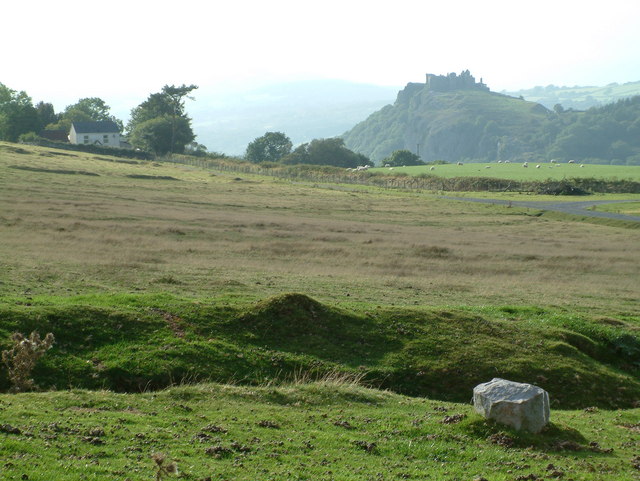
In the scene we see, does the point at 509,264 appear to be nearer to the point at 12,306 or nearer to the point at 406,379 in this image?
the point at 406,379

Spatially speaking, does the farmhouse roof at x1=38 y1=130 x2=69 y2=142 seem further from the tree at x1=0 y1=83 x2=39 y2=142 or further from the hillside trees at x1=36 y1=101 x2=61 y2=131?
the hillside trees at x1=36 y1=101 x2=61 y2=131

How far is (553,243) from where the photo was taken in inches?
2195

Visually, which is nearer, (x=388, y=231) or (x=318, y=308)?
(x=318, y=308)

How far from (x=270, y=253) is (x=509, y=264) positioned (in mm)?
14003

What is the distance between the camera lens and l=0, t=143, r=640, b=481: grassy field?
11.4m

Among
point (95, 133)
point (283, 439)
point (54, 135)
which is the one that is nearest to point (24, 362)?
point (283, 439)

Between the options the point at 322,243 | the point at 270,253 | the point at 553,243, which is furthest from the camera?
the point at 553,243

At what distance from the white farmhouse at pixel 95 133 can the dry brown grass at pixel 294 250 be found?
8258 cm

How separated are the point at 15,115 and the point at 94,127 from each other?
16841 millimetres

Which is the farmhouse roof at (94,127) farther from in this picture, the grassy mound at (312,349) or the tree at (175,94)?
the grassy mound at (312,349)

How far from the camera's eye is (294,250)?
4231 cm

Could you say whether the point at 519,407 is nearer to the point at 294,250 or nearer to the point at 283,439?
the point at 283,439

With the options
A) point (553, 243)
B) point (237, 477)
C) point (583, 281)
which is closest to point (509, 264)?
point (583, 281)

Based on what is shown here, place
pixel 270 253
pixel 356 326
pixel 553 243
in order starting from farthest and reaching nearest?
pixel 553 243 → pixel 270 253 → pixel 356 326
